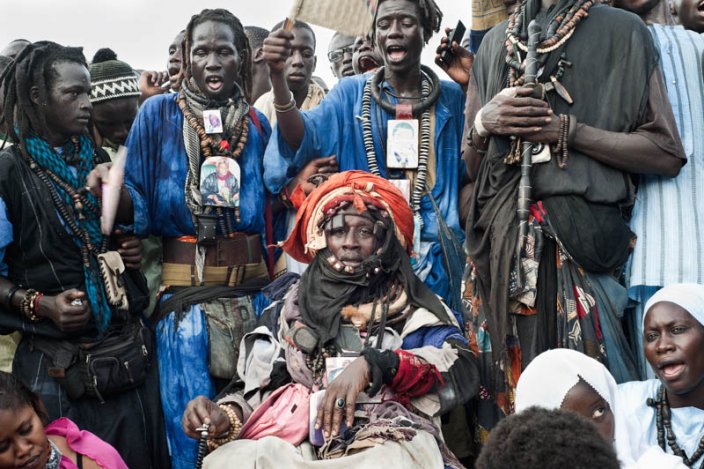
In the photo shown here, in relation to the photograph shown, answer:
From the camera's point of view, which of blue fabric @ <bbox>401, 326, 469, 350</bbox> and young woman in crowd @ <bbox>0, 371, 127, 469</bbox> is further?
blue fabric @ <bbox>401, 326, 469, 350</bbox>

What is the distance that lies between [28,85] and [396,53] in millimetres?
2033

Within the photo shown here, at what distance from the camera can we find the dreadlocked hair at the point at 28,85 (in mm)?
5188

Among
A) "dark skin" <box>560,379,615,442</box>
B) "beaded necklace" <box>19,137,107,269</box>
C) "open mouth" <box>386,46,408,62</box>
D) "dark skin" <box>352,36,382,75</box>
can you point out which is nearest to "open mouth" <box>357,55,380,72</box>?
"dark skin" <box>352,36,382,75</box>

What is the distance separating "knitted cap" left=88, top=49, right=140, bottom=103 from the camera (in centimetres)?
647

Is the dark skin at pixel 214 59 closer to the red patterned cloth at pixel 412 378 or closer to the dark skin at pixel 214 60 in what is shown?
the dark skin at pixel 214 60

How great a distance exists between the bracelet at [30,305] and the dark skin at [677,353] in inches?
113

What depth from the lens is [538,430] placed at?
246 centimetres

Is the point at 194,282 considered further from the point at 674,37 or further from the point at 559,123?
the point at 674,37

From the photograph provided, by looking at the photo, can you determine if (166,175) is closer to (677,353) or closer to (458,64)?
(458,64)

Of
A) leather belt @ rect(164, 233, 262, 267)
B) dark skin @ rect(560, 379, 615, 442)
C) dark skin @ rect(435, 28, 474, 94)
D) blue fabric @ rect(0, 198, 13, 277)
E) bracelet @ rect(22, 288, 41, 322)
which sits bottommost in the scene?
dark skin @ rect(560, 379, 615, 442)

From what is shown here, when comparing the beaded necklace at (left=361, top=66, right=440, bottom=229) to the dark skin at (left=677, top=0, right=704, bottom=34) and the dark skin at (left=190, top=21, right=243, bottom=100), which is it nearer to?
the dark skin at (left=190, top=21, right=243, bottom=100)

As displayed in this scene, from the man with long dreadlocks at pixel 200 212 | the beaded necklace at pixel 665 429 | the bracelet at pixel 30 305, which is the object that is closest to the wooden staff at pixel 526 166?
the beaded necklace at pixel 665 429

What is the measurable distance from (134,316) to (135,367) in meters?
0.33

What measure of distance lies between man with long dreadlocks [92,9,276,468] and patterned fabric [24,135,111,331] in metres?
0.24
